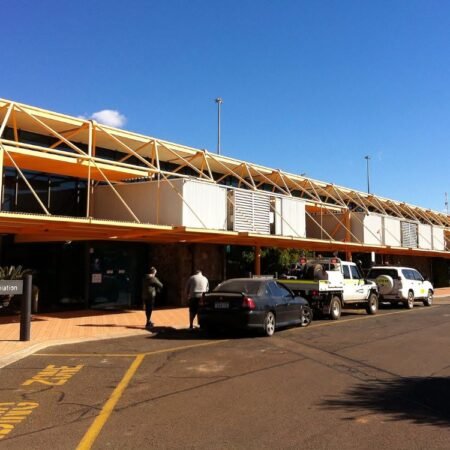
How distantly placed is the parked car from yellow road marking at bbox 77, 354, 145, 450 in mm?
3977

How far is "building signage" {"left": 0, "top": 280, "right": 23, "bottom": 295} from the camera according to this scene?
11477mm

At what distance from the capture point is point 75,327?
14.2m

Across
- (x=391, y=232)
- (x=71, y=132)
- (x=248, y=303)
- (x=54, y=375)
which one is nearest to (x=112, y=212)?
(x=71, y=132)

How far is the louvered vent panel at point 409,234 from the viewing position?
109ft

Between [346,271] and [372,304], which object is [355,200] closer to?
[372,304]

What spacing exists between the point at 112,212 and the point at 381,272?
11.6 metres

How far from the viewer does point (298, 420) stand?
5.85 metres

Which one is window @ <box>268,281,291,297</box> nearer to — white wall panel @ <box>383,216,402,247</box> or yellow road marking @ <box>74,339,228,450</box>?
yellow road marking @ <box>74,339,228,450</box>

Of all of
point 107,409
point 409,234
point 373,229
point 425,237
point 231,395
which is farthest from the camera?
point 425,237

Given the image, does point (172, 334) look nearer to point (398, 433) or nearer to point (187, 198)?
point (187, 198)

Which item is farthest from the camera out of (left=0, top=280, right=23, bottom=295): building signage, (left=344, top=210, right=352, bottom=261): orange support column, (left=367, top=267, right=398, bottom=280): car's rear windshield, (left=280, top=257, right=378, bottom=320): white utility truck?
(left=344, top=210, right=352, bottom=261): orange support column

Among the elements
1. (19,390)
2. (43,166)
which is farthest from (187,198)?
(19,390)

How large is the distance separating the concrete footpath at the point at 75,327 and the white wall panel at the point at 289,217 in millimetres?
5804

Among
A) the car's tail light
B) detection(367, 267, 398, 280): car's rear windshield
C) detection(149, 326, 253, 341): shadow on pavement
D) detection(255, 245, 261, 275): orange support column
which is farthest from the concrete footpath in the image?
detection(367, 267, 398, 280): car's rear windshield
